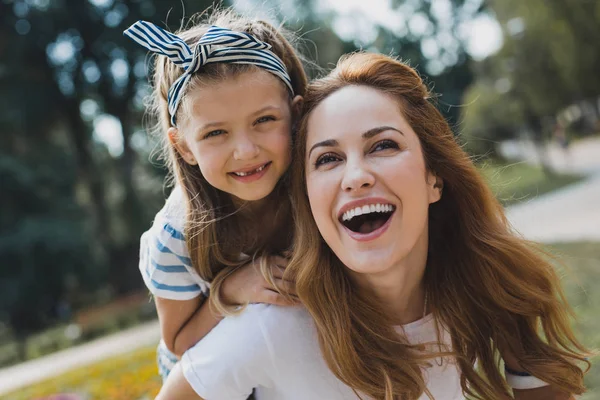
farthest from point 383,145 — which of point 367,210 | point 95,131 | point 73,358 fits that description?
point 95,131

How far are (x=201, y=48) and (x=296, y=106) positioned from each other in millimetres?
486

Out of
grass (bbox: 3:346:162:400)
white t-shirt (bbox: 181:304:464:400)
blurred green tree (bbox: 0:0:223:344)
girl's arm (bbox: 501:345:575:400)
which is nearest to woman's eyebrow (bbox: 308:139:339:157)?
white t-shirt (bbox: 181:304:464:400)

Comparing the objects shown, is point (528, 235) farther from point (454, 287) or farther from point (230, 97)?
point (230, 97)

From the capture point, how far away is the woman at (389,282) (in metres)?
2.08

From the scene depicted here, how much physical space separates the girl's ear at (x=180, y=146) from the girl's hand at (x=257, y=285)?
581 millimetres

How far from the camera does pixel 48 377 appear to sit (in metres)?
7.09

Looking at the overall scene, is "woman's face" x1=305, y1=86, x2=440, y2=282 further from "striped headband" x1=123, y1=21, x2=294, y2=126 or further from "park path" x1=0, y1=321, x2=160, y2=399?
"park path" x1=0, y1=321, x2=160, y2=399

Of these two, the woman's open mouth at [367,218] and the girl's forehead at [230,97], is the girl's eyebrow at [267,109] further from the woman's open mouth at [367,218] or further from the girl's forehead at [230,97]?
the woman's open mouth at [367,218]

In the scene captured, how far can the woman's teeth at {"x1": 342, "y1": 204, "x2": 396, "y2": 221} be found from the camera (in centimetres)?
203

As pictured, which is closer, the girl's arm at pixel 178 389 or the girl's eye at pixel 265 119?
the girl's arm at pixel 178 389

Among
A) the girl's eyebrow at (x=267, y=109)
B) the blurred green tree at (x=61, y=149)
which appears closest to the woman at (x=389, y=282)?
the girl's eyebrow at (x=267, y=109)

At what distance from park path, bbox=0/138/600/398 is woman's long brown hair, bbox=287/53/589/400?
3.73 metres

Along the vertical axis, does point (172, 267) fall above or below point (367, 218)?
below

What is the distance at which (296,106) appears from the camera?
8.52 ft
